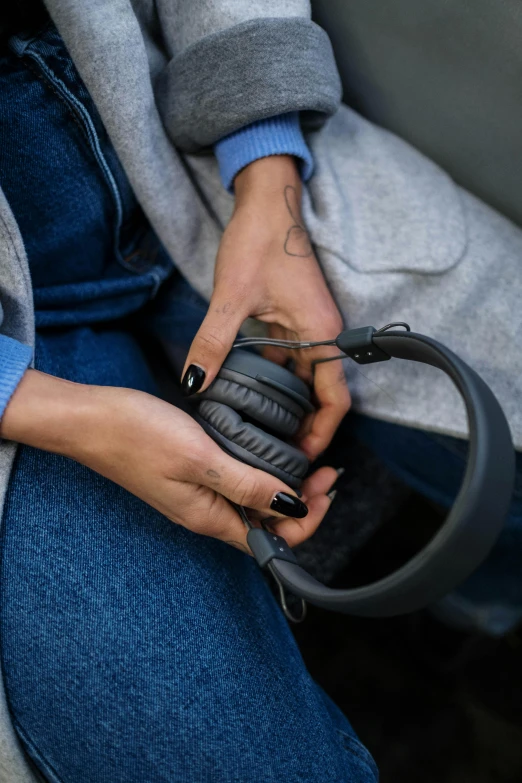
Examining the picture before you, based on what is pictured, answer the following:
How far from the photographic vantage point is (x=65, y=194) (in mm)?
611

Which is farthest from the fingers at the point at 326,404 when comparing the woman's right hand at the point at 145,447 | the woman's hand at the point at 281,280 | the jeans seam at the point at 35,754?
the jeans seam at the point at 35,754

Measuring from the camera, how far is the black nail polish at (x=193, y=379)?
21.3 inches

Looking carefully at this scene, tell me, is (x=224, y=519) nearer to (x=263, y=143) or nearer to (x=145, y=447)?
(x=145, y=447)

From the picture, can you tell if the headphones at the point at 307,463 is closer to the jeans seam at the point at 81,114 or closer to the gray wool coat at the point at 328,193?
the gray wool coat at the point at 328,193

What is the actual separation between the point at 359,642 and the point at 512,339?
62 cm

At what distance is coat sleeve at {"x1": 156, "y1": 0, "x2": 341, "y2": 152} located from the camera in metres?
0.58

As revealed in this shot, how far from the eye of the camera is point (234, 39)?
0.58 m

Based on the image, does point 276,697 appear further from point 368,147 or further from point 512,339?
point 368,147

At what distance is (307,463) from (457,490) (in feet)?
0.67

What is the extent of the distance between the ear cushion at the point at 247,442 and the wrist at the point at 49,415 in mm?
102

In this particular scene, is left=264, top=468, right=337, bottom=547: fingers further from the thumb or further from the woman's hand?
the thumb

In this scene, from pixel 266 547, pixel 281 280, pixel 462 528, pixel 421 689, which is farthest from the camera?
pixel 421 689

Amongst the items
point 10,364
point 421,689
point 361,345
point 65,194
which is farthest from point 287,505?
point 421,689

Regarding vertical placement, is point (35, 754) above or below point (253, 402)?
below
